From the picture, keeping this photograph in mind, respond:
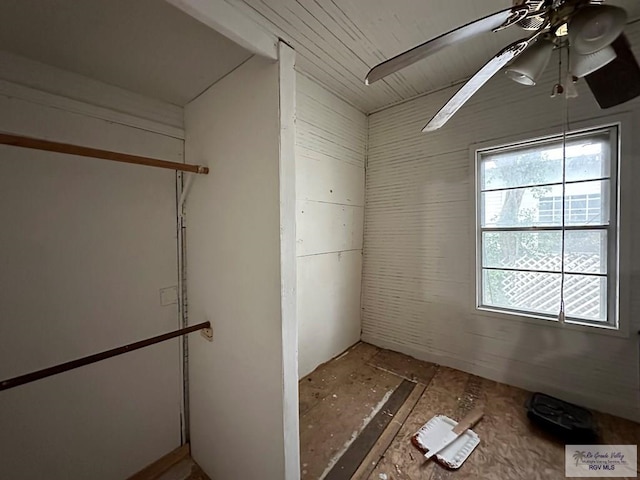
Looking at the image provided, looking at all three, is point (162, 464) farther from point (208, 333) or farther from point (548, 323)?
point (548, 323)

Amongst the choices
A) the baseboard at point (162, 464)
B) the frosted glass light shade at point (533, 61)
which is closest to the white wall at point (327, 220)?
the baseboard at point (162, 464)

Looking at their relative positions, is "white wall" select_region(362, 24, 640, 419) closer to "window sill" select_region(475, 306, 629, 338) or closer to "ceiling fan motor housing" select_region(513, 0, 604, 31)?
"window sill" select_region(475, 306, 629, 338)

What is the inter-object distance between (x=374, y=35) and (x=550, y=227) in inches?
77.3

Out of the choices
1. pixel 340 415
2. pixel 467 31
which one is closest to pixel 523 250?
pixel 467 31

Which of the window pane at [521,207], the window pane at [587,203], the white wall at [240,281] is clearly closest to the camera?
the white wall at [240,281]

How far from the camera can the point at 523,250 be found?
81.2 inches

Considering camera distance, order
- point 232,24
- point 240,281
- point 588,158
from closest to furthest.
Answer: point 232,24 → point 240,281 → point 588,158

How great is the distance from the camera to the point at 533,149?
6.59 ft

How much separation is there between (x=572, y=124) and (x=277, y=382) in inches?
104

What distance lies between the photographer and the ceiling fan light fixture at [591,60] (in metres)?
0.92

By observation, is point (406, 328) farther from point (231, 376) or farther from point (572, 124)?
point (572, 124)

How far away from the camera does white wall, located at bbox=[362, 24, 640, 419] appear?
Answer: 169 cm

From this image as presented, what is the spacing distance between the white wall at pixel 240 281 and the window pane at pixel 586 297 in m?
2.19

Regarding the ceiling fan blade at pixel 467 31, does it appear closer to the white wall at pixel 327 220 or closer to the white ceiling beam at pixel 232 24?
the white ceiling beam at pixel 232 24
